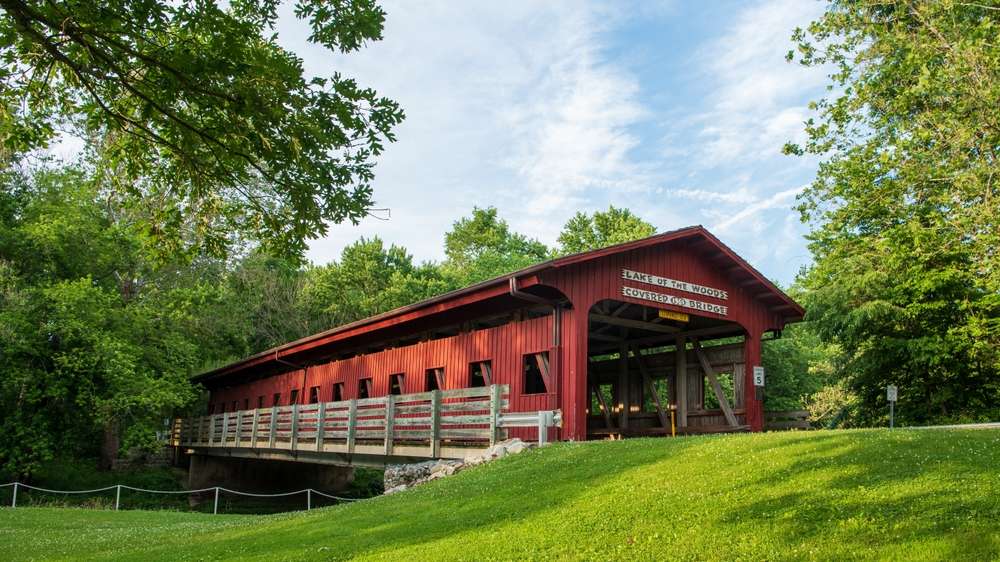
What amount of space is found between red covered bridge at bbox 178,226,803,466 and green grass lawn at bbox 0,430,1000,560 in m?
4.02

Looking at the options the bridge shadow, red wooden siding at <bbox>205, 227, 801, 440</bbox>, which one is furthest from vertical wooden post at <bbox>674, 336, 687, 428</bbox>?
the bridge shadow

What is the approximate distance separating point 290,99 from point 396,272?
35.4 m

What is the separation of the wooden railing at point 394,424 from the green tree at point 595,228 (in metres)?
30.4

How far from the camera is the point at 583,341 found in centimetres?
1644

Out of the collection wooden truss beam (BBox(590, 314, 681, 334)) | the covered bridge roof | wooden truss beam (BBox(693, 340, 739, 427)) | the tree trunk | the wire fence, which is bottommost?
the wire fence

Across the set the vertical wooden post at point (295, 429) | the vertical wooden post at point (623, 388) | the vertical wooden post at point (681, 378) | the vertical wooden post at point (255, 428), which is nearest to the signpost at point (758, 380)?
the vertical wooden post at point (681, 378)

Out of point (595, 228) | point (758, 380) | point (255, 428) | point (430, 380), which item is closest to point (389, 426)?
point (430, 380)

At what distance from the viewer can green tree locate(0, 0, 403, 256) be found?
8.09m

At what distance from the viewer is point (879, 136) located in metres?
22.7

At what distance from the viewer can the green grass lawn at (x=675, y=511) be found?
6633mm

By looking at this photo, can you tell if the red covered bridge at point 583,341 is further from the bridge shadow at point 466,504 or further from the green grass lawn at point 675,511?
the green grass lawn at point 675,511

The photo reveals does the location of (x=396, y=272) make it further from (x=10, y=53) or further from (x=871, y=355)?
(x=10, y=53)

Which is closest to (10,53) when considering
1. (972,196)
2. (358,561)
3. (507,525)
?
(358,561)

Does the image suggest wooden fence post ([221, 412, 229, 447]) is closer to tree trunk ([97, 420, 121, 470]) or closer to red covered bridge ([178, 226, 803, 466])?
red covered bridge ([178, 226, 803, 466])
